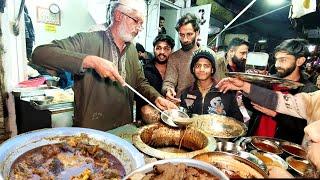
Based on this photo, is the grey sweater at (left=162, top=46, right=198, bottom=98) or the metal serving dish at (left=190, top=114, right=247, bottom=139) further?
the grey sweater at (left=162, top=46, right=198, bottom=98)

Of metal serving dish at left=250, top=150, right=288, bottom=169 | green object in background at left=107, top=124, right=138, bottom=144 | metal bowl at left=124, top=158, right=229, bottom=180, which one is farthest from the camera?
green object in background at left=107, top=124, right=138, bottom=144

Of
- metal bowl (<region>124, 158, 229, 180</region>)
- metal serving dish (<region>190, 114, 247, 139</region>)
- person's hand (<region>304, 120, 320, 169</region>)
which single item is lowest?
metal serving dish (<region>190, 114, 247, 139</region>)

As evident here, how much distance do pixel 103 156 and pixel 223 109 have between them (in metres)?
2.04

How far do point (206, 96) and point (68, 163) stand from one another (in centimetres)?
218

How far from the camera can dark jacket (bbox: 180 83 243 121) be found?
10.9 feet

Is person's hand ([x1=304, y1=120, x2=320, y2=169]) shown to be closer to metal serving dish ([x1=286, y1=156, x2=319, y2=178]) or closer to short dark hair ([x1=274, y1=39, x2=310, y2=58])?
metal serving dish ([x1=286, y1=156, x2=319, y2=178])

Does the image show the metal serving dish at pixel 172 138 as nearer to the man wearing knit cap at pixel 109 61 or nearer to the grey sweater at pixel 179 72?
the man wearing knit cap at pixel 109 61

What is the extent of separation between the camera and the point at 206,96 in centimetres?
336

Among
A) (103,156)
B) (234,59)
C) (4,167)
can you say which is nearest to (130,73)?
(103,156)

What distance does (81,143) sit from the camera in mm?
1942

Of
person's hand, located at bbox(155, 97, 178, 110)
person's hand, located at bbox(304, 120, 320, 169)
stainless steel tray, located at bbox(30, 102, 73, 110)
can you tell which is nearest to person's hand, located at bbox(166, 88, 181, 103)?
person's hand, located at bbox(155, 97, 178, 110)

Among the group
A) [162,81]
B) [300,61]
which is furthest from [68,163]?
[300,61]

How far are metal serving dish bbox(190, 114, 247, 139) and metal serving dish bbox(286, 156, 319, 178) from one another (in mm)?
484

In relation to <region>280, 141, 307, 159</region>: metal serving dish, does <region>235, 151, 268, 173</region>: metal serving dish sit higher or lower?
higher
